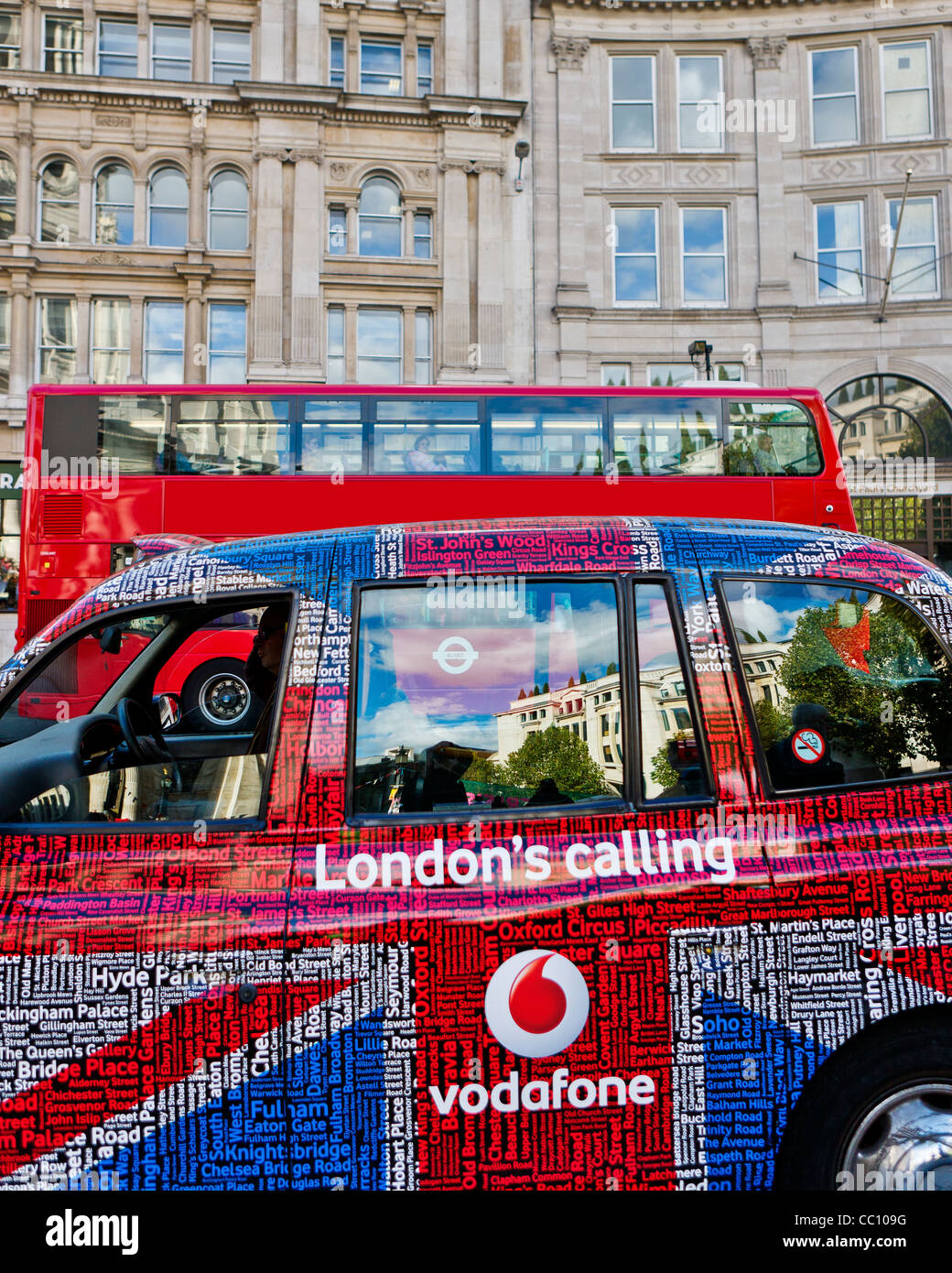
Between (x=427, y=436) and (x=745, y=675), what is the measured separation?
36.6 feet

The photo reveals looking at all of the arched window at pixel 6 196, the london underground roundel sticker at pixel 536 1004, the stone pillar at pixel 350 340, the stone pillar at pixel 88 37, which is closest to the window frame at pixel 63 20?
the stone pillar at pixel 88 37

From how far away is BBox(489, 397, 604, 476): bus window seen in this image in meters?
12.9

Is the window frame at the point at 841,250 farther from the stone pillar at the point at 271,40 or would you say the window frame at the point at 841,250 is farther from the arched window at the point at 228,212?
the arched window at the point at 228,212

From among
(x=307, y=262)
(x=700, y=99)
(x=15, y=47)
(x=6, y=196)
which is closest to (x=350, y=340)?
(x=307, y=262)

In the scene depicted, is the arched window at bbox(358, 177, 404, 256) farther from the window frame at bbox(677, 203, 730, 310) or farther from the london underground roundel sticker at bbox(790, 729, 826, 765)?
the london underground roundel sticker at bbox(790, 729, 826, 765)

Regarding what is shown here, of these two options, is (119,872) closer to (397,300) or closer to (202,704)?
(202,704)

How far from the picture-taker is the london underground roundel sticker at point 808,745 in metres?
2.33

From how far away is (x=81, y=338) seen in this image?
23.9 meters

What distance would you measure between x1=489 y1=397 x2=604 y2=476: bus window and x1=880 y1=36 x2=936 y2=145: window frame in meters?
18.3

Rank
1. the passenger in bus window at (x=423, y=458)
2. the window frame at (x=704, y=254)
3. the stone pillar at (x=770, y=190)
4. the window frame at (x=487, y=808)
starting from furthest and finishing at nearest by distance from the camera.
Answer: the window frame at (x=704, y=254) < the stone pillar at (x=770, y=190) < the passenger in bus window at (x=423, y=458) < the window frame at (x=487, y=808)

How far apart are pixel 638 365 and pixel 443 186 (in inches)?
277

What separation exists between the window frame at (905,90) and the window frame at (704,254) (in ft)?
15.0

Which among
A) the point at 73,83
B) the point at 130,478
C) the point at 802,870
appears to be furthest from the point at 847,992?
the point at 73,83

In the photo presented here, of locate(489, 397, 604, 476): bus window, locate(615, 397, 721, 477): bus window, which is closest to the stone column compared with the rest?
locate(615, 397, 721, 477): bus window
